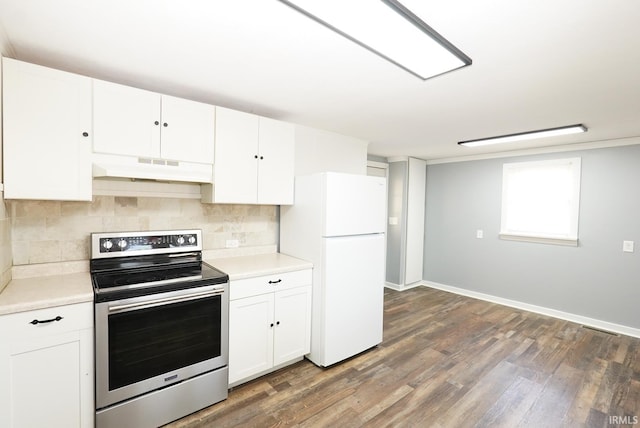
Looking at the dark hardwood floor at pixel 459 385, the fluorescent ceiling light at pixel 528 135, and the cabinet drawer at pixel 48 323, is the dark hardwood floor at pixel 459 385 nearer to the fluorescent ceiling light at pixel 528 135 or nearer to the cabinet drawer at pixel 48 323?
the cabinet drawer at pixel 48 323

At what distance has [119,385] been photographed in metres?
1.79

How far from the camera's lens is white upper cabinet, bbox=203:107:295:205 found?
2438 mm

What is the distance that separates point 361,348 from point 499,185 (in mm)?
3263

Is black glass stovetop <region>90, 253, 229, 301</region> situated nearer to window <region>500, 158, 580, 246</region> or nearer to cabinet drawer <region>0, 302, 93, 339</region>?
cabinet drawer <region>0, 302, 93, 339</region>

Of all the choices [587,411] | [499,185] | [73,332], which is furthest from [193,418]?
[499,185]

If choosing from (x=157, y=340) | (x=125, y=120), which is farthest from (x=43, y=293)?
(x=125, y=120)

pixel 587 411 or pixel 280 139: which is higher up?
pixel 280 139

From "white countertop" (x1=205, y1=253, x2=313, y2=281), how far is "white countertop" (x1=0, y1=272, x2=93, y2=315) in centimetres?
87

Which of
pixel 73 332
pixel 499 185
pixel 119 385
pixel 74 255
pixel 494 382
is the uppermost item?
pixel 499 185

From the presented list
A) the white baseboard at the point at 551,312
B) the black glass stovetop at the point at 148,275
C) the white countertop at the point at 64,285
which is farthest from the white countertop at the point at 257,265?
the white baseboard at the point at 551,312

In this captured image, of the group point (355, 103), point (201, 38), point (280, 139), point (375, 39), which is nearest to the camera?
point (375, 39)

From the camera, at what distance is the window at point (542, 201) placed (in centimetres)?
388

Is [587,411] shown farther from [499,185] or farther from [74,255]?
[74,255]

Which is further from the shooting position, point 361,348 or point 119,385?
point 361,348
